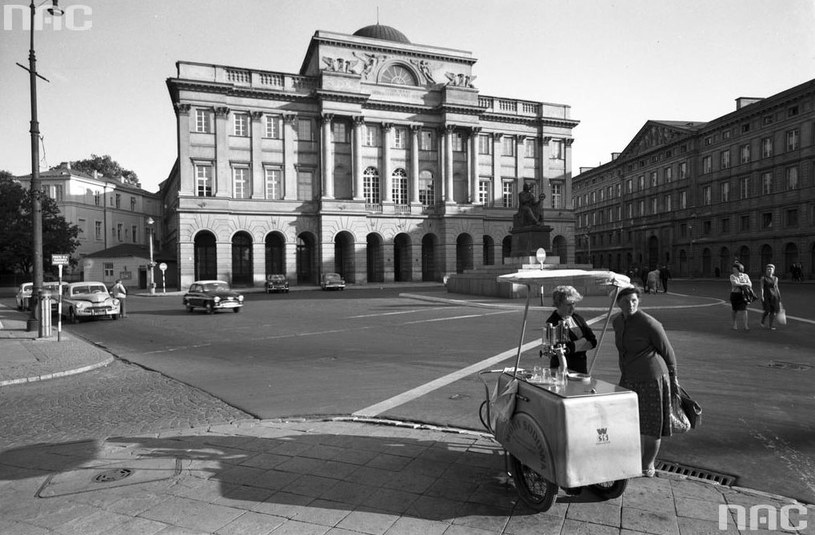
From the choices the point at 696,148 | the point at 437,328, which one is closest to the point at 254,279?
the point at 437,328

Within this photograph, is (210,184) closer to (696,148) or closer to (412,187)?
(412,187)

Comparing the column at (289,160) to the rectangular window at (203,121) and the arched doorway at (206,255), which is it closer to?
the rectangular window at (203,121)

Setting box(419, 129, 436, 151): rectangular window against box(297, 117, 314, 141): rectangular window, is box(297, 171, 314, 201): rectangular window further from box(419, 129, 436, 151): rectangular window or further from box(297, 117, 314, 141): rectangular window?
box(419, 129, 436, 151): rectangular window

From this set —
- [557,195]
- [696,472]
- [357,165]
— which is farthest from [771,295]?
[557,195]

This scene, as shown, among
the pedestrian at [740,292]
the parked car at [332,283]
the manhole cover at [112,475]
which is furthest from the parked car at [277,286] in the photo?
the manhole cover at [112,475]

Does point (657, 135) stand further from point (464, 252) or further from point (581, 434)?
point (581, 434)

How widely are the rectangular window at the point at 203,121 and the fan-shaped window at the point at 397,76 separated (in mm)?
18203

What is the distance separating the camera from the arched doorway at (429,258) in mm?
58031

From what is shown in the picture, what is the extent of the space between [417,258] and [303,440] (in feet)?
166

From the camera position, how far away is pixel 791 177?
50.1 metres

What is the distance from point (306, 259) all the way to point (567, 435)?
54123 millimetres

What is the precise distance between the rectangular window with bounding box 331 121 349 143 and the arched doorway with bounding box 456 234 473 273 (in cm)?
1636

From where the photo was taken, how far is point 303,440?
5.85 meters

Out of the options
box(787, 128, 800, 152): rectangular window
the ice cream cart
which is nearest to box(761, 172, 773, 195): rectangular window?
box(787, 128, 800, 152): rectangular window
